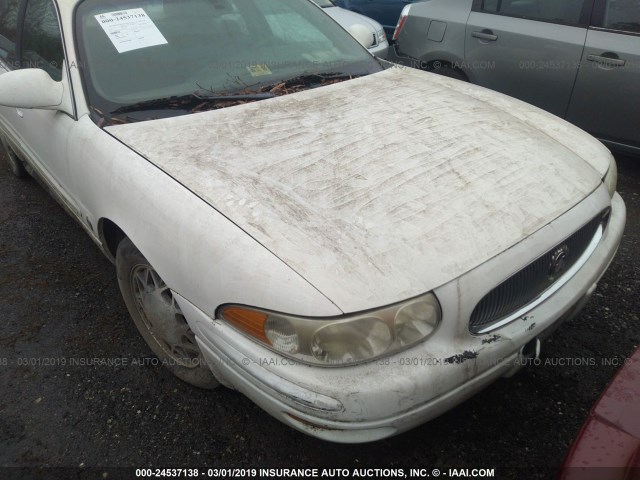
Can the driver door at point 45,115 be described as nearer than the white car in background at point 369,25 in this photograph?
Yes

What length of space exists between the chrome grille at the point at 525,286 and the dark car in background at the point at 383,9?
5.05 m

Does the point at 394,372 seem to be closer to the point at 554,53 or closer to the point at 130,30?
the point at 130,30

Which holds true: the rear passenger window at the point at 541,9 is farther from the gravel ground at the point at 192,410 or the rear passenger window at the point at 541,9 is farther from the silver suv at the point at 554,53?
the gravel ground at the point at 192,410

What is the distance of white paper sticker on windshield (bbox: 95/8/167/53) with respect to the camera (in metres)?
2.26

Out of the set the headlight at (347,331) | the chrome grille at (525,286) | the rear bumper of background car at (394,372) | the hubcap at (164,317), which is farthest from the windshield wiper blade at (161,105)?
the chrome grille at (525,286)

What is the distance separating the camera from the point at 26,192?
153 inches

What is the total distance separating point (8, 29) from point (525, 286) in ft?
10.8

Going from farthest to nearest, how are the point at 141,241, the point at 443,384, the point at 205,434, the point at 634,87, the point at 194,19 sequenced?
the point at 634,87 → the point at 194,19 → the point at 205,434 → the point at 141,241 → the point at 443,384

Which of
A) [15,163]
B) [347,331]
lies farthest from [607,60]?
[15,163]

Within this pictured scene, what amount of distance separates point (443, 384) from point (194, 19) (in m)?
2.05

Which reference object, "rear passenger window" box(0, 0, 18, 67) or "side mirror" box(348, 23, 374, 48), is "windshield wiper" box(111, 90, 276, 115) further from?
"rear passenger window" box(0, 0, 18, 67)

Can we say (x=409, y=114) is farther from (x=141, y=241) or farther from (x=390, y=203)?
(x=141, y=241)

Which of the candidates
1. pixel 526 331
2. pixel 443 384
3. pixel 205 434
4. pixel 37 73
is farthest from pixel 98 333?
pixel 526 331

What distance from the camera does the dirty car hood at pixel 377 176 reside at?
1478 millimetres
